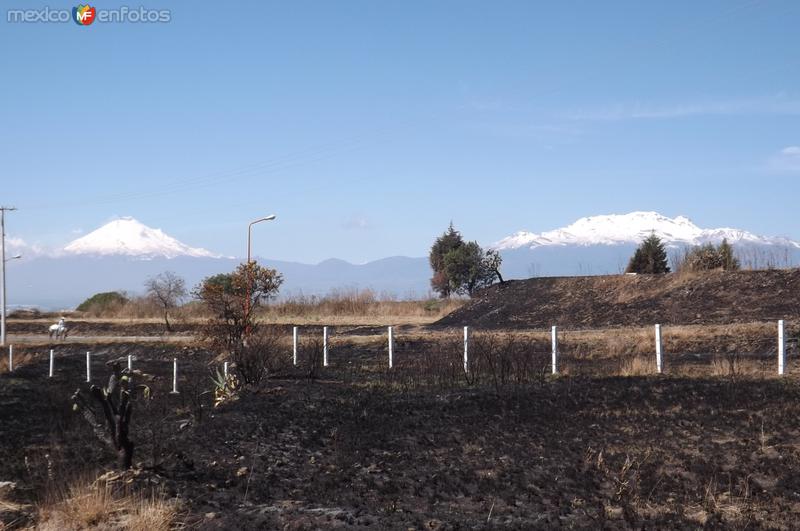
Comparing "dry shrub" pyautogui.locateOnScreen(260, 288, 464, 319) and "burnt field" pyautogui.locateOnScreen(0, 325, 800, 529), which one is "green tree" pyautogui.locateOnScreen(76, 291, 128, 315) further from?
"burnt field" pyautogui.locateOnScreen(0, 325, 800, 529)

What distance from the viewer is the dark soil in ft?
100

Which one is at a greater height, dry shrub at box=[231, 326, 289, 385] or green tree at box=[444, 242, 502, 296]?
green tree at box=[444, 242, 502, 296]

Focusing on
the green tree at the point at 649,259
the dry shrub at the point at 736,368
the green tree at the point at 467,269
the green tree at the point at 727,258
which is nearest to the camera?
the dry shrub at the point at 736,368

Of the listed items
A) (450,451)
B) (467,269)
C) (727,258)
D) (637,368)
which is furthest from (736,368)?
(467,269)

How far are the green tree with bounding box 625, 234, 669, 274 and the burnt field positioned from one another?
30.4 metres

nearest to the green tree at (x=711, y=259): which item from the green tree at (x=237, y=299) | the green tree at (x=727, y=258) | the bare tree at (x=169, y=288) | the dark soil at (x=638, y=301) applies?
the green tree at (x=727, y=258)

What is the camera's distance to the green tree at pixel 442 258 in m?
69.1

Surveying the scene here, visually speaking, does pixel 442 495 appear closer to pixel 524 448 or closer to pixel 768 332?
pixel 524 448

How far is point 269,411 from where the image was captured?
1344 centimetres

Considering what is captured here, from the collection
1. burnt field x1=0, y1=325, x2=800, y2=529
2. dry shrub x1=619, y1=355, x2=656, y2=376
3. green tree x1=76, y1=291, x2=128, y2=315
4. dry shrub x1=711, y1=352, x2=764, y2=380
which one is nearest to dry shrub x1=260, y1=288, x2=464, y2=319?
green tree x1=76, y1=291, x2=128, y2=315

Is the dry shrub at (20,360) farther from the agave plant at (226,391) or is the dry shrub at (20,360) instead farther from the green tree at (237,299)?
the agave plant at (226,391)

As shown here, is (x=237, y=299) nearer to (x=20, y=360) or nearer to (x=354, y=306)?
(x=20, y=360)

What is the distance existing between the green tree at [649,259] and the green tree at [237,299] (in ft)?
98.3

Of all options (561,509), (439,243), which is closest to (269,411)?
(561,509)
